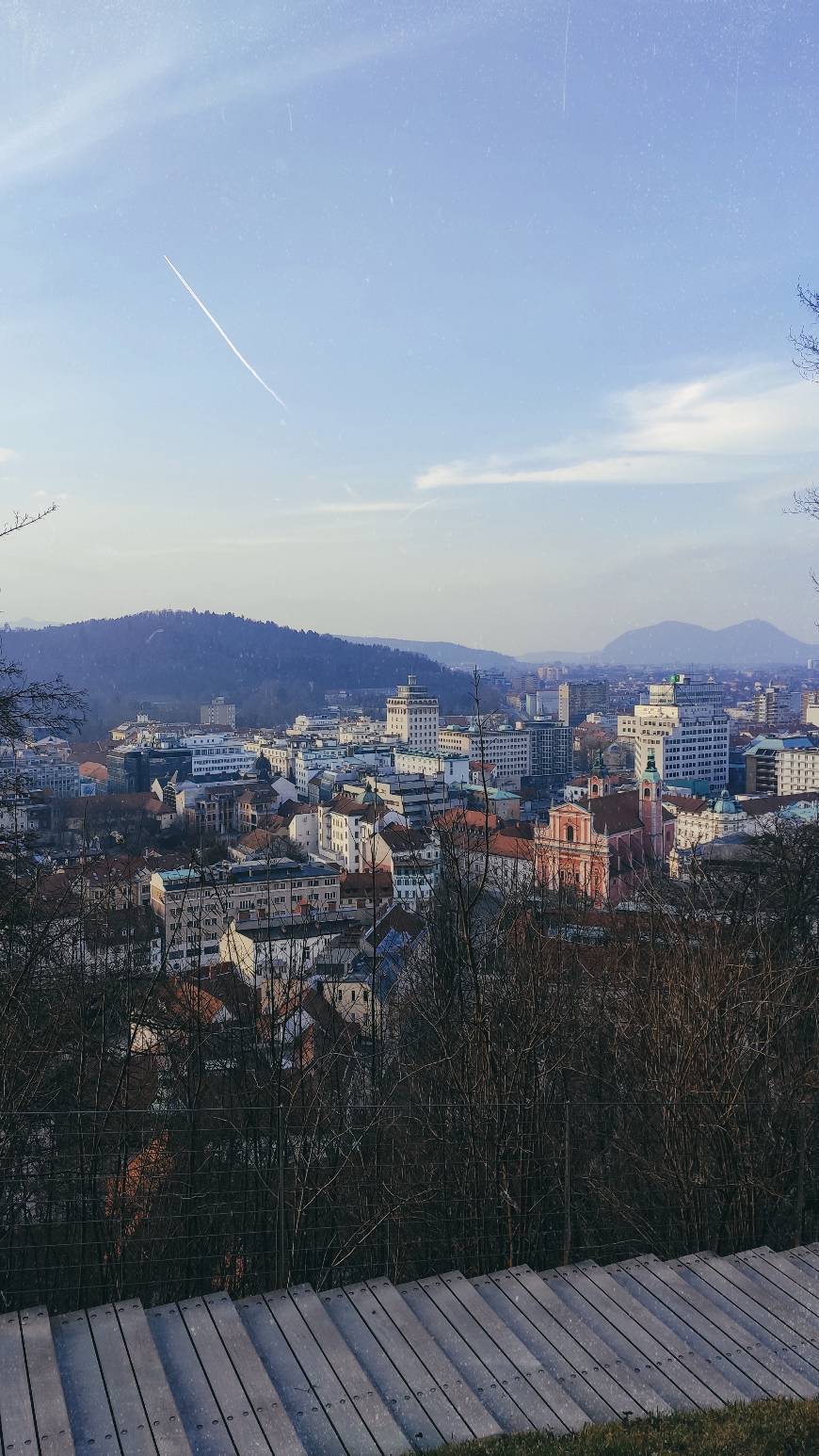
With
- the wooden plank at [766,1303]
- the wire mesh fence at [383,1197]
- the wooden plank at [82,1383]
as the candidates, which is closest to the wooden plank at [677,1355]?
the wooden plank at [766,1303]

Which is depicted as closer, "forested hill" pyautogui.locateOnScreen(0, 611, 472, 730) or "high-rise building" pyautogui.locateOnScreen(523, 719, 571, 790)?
"high-rise building" pyautogui.locateOnScreen(523, 719, 571, 790)

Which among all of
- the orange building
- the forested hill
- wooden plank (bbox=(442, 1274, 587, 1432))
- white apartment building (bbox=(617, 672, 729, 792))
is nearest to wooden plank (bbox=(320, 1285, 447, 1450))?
wooden plank (bbox=(442, 1274, 587, 1432))

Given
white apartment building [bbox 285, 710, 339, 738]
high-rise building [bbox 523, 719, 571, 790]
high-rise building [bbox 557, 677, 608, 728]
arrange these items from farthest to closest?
high-rise building [bbox 557, 677, 608, 728] < white apartment building [bbox 285, 710, 339, 738] < high-rise building [bbox 523, 719, 571, 790]

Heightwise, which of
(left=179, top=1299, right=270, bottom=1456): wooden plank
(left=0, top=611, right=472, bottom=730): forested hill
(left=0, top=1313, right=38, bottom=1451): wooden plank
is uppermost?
(left=0, top=611, right=472, bottom=730): forested hill

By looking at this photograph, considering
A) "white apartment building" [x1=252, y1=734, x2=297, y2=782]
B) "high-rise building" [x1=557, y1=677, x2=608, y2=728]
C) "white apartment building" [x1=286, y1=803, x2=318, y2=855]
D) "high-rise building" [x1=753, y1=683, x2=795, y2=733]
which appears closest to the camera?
"white apartment building" [x1=286, y1=803, x2=318, y2=855]

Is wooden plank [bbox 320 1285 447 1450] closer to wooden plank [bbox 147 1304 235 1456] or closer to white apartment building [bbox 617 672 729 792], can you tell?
wooden plank [bbox 147 1304 235 1456]

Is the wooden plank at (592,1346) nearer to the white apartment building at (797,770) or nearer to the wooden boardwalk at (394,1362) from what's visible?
the wooden boardwalk at (394,1362)

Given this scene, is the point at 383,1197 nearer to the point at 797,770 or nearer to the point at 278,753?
the point at 797,770
